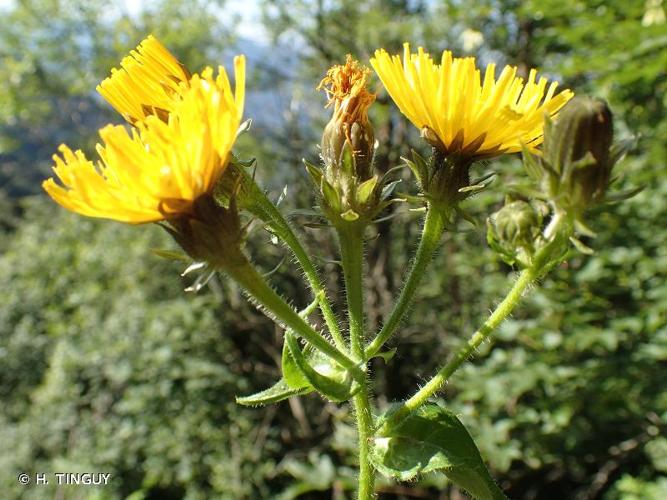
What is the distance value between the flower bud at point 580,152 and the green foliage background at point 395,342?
0.15 meters

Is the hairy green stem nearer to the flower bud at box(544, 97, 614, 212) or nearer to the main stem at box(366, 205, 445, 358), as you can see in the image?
the main stem at box(366, 205, 445, 358)

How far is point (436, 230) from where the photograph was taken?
1.71m

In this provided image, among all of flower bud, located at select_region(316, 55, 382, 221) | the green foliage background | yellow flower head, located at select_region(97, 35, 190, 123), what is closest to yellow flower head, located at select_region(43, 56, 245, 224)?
yellow flower head, located at select_region(97, 35, 190, 123)

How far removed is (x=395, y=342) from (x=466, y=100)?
5.39 m

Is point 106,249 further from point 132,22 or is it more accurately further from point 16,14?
point 16,14

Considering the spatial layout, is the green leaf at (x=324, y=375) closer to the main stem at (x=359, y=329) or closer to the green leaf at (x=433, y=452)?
the main stem at (x=359, y=329)

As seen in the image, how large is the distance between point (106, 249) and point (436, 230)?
8816 millimetres

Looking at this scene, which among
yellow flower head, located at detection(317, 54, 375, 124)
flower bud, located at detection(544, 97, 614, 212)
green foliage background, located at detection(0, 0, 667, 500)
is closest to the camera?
flower bud, located at detection(544, 97, 614, 212)

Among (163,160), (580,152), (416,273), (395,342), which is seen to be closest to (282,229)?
(416,273)

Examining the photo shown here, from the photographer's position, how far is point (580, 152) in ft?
4.52

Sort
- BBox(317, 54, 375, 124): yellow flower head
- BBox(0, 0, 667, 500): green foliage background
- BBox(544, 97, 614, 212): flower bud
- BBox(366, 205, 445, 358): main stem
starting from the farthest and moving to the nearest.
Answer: BBox(0, 0, 667, 500): green foliage background
BBox(317, 54, 375, 124): yellow flower head
BBox(366, 205, 445, 358): main stem
BBox(544, 97, 614, 212): flower bud

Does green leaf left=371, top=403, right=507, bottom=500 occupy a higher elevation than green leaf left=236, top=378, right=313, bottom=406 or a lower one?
lower

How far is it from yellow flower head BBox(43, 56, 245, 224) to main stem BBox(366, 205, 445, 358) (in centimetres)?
61

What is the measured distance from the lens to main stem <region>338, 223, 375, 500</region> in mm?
1593
